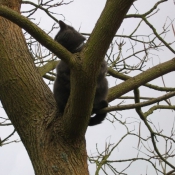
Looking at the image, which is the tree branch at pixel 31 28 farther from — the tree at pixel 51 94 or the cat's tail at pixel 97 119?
the cat's tail at pixel 97 119

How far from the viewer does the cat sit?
9.85 ft

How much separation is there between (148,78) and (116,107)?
420mm

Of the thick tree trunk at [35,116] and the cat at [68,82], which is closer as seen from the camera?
the thick tree trunk at [35,116]

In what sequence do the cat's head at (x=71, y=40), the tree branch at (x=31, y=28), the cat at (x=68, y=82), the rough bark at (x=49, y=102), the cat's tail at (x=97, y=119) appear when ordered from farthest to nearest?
1. the cat's head at (x=71, y=40)
2. the cat's tail at (x=97, y=119)
3. the cat at (x=68, y=82)
4. the rough bark at (x=49, y=102)
5. the tree branch at (x=31, y=28)

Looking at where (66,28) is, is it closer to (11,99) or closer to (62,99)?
(62,99)

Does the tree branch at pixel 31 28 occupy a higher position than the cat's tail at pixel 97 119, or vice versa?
the cat's tail at pixel 97 119

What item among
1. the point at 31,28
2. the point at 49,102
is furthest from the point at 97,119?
the point at 31,28

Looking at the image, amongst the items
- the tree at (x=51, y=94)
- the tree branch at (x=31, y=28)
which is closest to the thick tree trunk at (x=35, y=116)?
Answer: the tree at (x=51, y=94)

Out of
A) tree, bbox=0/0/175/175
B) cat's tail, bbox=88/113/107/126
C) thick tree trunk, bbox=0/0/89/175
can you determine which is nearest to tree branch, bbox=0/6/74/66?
tree, bbox=0/0/175/175

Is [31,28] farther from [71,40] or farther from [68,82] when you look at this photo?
[71,40]

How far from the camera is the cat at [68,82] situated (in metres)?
3.00

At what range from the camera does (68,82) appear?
3.06 metres

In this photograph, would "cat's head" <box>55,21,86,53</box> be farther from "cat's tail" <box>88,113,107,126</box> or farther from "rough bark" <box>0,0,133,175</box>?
"cat's tail" <box>88,113,107,126</box>

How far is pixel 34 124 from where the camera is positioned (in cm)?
271
